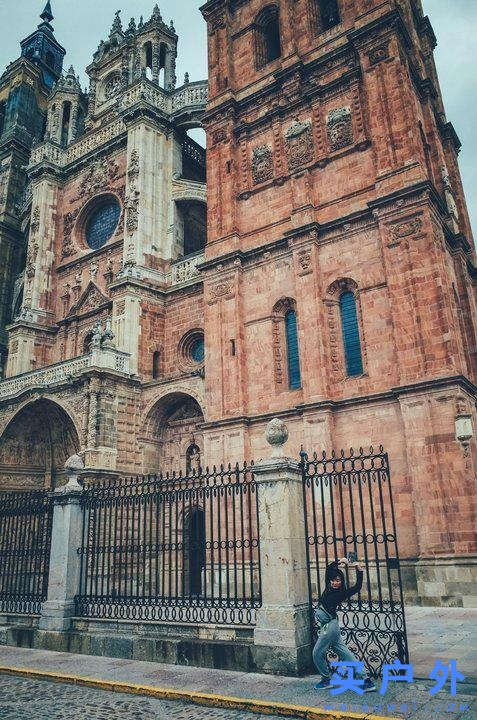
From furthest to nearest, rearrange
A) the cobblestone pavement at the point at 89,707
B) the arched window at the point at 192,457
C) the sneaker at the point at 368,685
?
the arched window at the point at 192,457 → the sneaker at the point at 368,685 → the cobblestone pavement at the point at 89,707

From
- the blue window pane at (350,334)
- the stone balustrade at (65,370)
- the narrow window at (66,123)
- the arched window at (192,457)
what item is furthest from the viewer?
the narrow window at (66,123)

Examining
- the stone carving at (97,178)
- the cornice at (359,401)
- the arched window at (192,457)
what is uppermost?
the stone carving at (97,178)

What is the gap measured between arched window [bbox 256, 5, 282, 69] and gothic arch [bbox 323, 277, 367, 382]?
35.1 feet

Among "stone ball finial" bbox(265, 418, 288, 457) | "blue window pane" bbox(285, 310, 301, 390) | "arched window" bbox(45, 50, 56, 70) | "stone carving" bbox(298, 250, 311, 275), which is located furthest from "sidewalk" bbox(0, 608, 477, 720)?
"arched window" bbox(45, 50, 56, 70)

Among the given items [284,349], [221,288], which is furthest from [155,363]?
[284,349]

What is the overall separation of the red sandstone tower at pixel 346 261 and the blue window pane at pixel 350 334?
5cm

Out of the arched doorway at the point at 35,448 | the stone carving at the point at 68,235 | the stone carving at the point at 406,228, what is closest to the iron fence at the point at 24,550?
the arched doorway at the point at 35,448

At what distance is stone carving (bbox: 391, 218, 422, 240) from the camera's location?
631 inches

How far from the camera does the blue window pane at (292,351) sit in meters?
18.0

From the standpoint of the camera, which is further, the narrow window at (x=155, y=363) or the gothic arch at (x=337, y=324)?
the narrow window at (x=155, y=363)

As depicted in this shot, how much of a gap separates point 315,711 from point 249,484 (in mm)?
3436

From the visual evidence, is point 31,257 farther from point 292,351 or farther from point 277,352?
point 292,351

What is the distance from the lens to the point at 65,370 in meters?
21.6

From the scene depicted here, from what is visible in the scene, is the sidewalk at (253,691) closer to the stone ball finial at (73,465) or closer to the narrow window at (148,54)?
the stone ball finial at (73,465)
